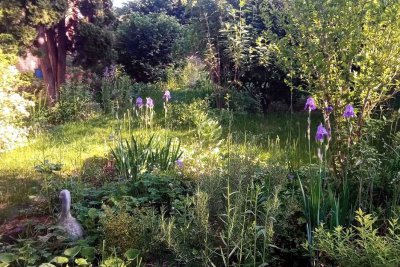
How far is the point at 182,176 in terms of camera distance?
12.2ft

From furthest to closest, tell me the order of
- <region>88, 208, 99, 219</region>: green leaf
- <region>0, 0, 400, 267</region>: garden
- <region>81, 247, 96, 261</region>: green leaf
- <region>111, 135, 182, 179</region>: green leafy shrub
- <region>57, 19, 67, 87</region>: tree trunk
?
1. <region>57, 19, 67, 87</region>: tree trunk
2. <region>111, 135, 182, 179</region>: green leafy shrub
3. <region>88, 208, 99, 219</region>: green leaf
4. <region>81, 247, 96, 261</region>: green leaf
5. <region>0, 0, 400, 267</region>: garden

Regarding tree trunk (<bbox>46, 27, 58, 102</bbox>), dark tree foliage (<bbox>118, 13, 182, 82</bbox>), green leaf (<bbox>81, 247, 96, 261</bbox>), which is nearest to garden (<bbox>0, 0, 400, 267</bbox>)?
green leaf (<bbox>81, 247, 96, 261</bbox>)

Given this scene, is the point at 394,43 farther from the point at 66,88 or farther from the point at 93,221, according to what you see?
the point at 66,88

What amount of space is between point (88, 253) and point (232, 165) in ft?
3.31

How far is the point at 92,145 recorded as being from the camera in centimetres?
550

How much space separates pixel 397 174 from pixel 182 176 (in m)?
1.72

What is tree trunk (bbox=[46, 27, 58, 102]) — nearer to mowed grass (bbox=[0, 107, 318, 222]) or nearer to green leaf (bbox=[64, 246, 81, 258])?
mowed grass (bbox=[0, 107, 318, 222])

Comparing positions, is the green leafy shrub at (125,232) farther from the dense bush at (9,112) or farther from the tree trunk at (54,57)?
the tree trunk at (54,57)

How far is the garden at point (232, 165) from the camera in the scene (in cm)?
224

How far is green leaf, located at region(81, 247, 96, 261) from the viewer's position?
237cm

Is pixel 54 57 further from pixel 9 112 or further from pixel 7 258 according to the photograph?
pixel 7 258

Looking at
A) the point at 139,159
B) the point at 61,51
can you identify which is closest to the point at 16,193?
the point at 139,159

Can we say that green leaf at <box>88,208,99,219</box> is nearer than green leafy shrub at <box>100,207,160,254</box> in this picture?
No

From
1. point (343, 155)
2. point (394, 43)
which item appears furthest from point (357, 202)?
point (394, 43)
